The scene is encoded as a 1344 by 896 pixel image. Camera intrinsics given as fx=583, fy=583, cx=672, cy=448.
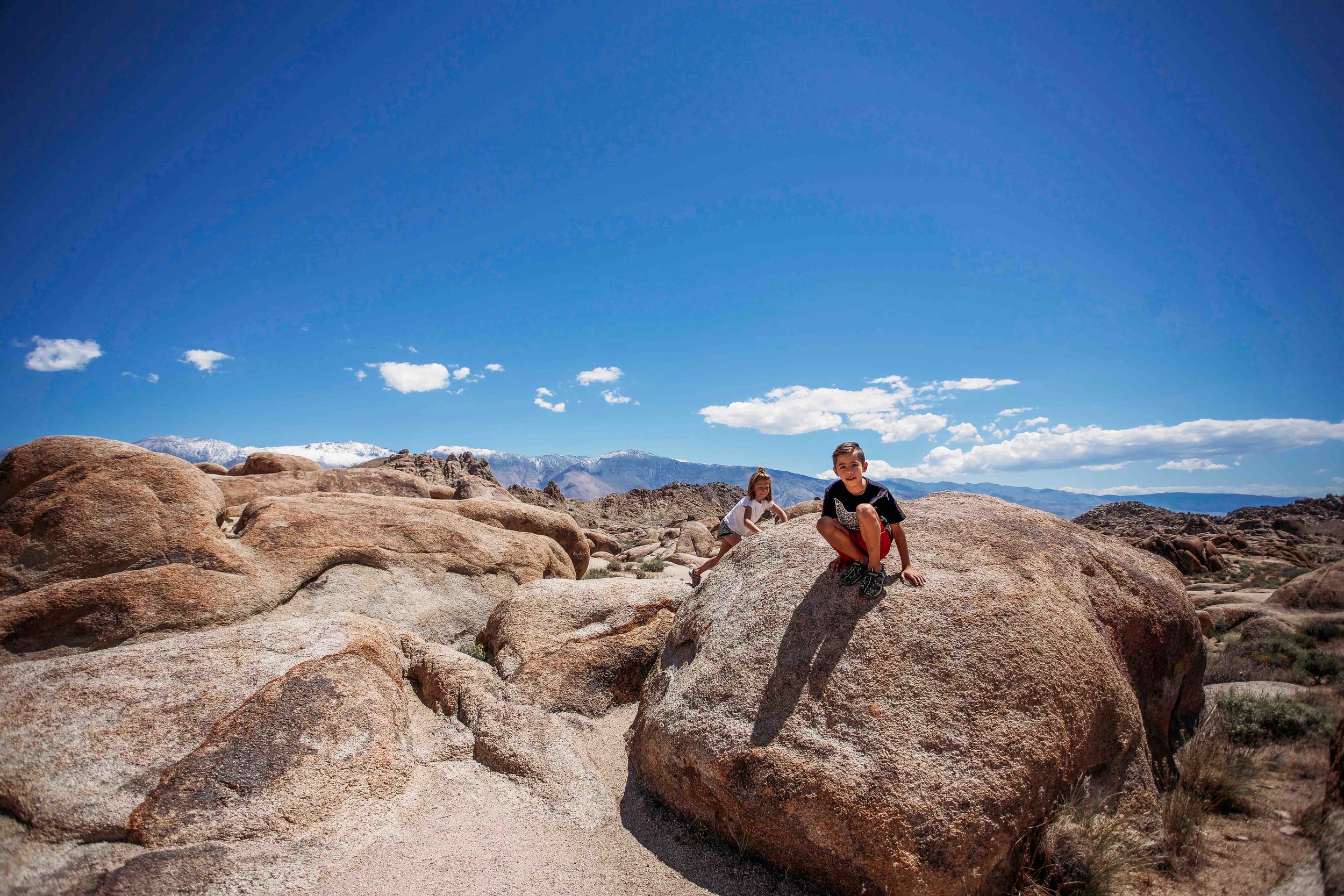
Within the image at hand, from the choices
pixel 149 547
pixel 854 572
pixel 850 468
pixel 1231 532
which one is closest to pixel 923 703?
pixel 854 572

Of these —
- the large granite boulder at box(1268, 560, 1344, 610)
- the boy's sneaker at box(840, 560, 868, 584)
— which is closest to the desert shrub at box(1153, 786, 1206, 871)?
the boy's sneaker at box(840, 560, 868, 584)

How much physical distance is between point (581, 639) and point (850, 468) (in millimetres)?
3982

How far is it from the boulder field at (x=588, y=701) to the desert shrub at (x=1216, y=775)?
0.83ft

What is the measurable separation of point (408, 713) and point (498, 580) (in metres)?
3.91

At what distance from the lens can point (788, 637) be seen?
4.74 meters

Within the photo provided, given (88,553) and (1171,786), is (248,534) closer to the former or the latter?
(88,553)

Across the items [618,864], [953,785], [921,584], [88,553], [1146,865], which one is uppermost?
[921,584]

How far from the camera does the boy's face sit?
474 cm

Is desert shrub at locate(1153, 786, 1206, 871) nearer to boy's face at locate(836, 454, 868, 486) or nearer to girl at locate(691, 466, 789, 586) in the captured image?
boy's face at locate(836, 454, 868, 486)

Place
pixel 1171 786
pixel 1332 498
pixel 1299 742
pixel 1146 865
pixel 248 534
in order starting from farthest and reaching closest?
1. pixel 1332 498
2. pixel 248 534
3. pixel 1299 742
4. pixel 1171 786
5. pixel 1146 865

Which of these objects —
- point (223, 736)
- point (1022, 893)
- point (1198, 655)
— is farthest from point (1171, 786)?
point (223, 736)

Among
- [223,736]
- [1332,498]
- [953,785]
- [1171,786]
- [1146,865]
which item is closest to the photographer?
[953,785]

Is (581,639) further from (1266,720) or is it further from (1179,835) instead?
(1266,720)

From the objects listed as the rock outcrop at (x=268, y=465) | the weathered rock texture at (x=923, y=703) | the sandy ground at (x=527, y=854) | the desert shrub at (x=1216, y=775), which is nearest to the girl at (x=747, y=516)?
the weathered rock texture at (x=923, y=703)
